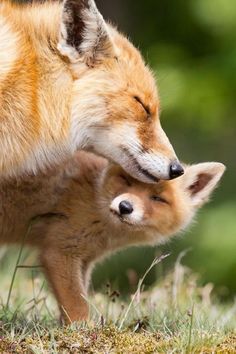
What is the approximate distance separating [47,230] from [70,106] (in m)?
1.19

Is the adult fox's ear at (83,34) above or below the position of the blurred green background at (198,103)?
above

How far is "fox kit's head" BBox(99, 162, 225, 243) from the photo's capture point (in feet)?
23.1

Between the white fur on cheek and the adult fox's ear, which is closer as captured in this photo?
the adult fox's ear

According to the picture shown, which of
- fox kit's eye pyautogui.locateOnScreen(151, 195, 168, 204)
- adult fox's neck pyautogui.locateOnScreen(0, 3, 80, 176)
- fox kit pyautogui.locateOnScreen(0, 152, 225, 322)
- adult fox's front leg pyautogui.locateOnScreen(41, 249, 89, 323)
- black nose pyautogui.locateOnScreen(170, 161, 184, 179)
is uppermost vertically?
adult fox's neck pyautogui.locateOnScreen(0, 3, 80, 176)

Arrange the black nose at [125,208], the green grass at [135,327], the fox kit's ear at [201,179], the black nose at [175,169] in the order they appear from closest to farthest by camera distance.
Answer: the green grass at [135,327] → the black nose at [175,169] → the black nose at [125,208] → the fox kit's ear at [201,179]

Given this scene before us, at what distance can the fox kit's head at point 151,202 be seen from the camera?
7047 mm

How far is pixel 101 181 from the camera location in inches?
290

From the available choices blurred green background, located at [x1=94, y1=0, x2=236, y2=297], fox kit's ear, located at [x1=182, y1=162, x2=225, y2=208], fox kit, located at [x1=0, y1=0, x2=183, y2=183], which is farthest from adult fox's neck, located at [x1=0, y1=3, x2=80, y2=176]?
blurred green background, located at [x1=94, y1=0, x2=236, y2=297]

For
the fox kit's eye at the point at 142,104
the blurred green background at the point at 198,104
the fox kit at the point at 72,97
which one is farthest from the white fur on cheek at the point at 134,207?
the blurred green background at the point at 198,104

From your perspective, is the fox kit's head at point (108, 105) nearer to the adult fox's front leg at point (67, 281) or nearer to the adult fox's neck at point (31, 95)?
the adult fox's neck at point (31, 95)

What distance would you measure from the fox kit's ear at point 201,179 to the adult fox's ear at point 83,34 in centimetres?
154

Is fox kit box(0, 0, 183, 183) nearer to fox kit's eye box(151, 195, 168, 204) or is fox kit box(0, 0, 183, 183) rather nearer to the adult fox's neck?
the adult fox's neck

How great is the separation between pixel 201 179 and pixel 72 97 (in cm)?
177

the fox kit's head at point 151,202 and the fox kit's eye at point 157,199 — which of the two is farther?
the fox kit's eye at point 157,199
